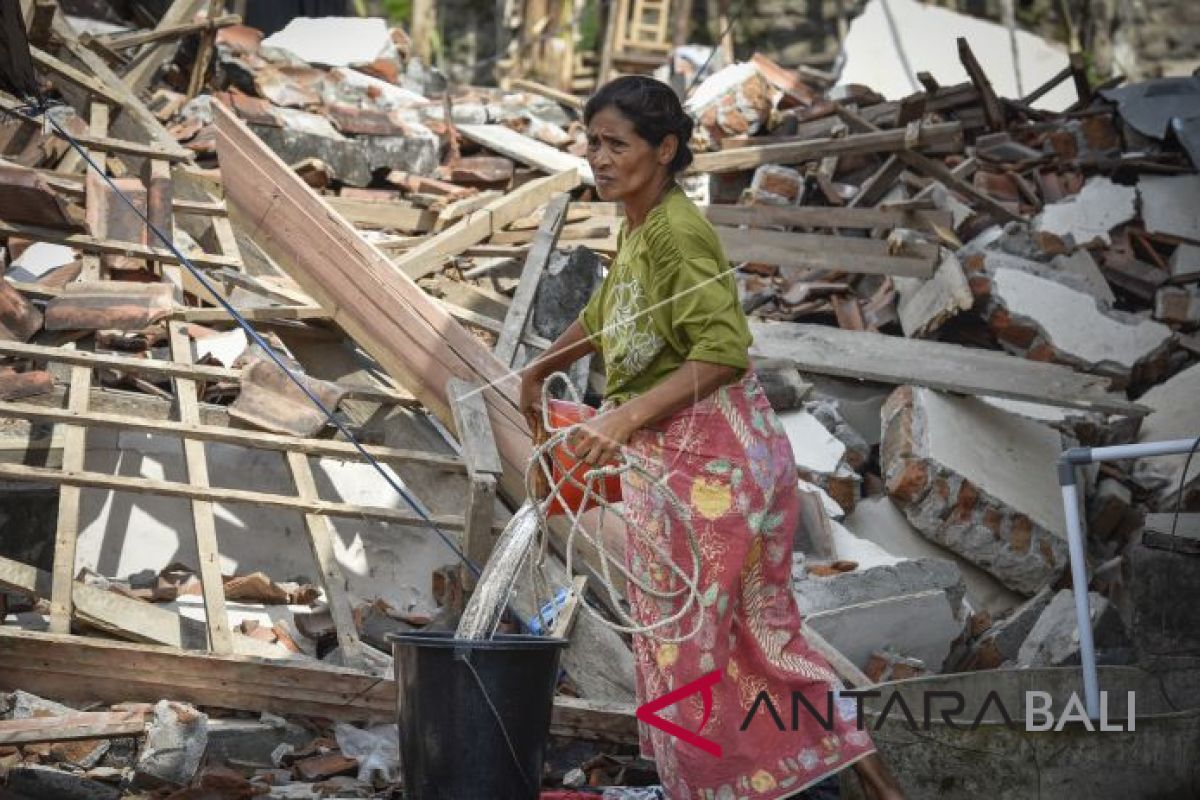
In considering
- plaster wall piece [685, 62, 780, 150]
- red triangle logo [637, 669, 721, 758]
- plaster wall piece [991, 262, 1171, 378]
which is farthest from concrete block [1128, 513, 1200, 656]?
plaster wall piece [685, 62, 780, 150]

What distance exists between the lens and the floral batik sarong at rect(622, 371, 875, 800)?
11.1 ft

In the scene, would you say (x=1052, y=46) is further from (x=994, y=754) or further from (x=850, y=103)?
(x=994, y=754)

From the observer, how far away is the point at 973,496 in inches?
244

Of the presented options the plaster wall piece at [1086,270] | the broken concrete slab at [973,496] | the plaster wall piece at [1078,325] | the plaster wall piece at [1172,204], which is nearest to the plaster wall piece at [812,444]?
the broken concrete slab at [973,496]

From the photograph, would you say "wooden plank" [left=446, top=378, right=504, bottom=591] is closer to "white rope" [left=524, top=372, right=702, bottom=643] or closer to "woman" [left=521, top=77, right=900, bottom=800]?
"white rope" [left=524, top=372, right=702, bottom=643]

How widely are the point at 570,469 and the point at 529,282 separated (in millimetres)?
3450

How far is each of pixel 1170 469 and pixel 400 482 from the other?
3.65m

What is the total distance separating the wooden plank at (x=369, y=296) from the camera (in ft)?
16.8

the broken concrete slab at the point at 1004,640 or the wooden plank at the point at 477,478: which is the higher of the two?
the wooden plank at the point at 477,478

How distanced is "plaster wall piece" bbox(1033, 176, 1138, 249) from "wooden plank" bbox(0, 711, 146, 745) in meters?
6.26

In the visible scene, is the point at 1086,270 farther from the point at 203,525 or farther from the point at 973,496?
the point at 203,525

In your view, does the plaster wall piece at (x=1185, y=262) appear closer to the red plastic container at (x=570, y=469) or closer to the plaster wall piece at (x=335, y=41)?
the red plastic container at (x=570, y=469)

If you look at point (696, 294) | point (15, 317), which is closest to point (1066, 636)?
point (696, 294)

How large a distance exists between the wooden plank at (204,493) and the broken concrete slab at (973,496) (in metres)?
2.16
